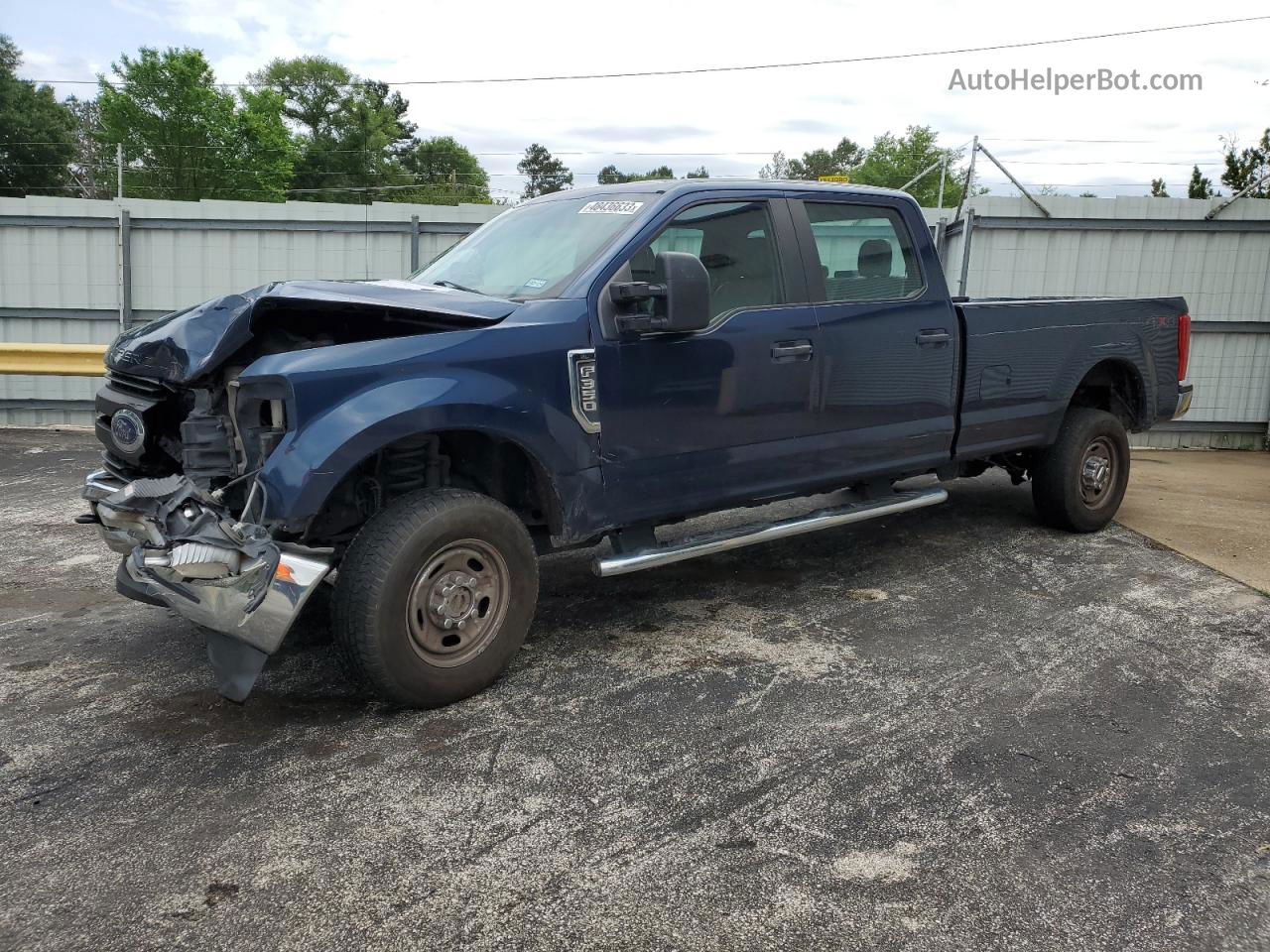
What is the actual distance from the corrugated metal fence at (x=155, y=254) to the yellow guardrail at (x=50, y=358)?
54.9 inches

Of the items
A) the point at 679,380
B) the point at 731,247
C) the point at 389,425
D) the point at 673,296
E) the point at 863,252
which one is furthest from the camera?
the point at 863,252

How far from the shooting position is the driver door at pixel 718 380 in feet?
13.9

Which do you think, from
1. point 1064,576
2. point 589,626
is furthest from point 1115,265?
point 589,626

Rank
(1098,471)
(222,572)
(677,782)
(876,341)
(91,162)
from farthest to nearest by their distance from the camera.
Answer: (91,162) < (1098,471) < (876,341) < (222,572) < (677,782)

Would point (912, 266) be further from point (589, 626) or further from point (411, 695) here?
point (411, 695)

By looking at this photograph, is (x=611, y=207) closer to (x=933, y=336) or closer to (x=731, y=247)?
(x=731, y=247)

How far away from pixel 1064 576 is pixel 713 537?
2351mm

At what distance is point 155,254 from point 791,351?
8.93 metres

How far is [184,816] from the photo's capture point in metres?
3.04

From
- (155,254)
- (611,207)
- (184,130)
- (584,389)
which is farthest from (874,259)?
(184,130)

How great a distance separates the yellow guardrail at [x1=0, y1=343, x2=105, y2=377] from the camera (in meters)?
9.41

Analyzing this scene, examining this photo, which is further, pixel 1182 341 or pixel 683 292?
pixel 1182 341

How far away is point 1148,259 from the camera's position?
34.9ft

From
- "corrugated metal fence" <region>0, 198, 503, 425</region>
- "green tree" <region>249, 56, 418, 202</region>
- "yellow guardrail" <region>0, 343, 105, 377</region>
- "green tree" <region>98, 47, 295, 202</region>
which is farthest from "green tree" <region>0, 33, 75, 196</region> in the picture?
"yellow guardrail" <region>0, 343, 105, 377</region>
